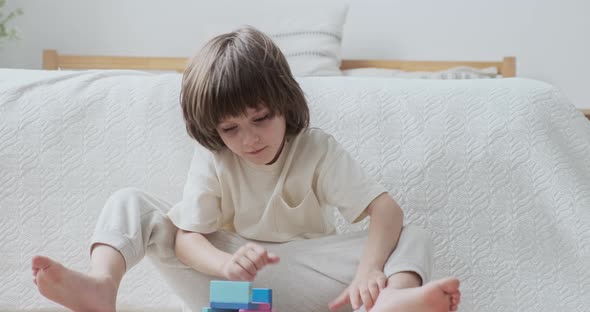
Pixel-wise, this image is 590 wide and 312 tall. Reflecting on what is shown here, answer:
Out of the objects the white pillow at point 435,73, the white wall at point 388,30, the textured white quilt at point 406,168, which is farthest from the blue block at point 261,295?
the white wall at point 388,30

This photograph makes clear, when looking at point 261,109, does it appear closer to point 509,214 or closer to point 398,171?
point 398,171

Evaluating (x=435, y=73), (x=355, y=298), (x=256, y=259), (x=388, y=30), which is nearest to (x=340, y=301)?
(x=355, y=298)

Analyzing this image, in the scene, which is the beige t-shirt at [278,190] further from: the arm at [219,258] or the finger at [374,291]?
the finger at [374,291]

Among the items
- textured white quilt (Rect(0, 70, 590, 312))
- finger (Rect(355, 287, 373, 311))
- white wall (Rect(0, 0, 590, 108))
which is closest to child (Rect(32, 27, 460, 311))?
finger (Rect(355, 287, 373, 311))

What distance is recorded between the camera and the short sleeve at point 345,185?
3.45 ft

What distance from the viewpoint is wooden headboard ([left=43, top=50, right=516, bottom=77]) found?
104 inches

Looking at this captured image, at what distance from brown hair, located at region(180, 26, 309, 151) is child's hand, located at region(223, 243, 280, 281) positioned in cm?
21

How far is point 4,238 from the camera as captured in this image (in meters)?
1.24

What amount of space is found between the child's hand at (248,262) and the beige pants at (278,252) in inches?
6.0

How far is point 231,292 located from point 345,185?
0.32m

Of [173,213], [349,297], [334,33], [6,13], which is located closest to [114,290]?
[173,213]

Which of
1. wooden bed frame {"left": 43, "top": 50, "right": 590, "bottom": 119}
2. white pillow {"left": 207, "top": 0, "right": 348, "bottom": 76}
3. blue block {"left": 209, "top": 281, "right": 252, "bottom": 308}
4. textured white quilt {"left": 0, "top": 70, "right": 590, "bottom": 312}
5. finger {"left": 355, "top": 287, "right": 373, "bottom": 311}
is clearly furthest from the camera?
wooden bed frame {"left": 43, "top": 50, "right": 590, "bottom": 119}

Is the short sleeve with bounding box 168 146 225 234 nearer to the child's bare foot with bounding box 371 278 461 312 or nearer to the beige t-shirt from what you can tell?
the beige t-shirt

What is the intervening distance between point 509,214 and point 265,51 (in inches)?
19.8
